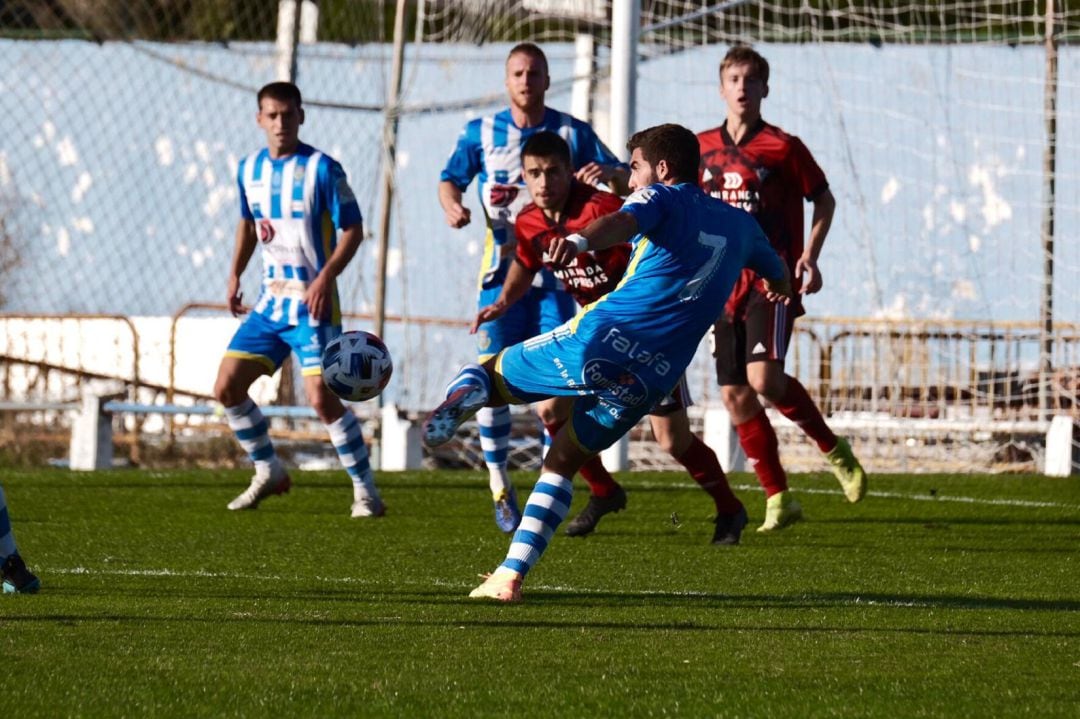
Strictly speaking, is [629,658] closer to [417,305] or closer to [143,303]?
[417,305]

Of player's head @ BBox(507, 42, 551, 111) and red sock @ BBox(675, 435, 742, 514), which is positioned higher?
player's head @ BBox(507, 42, 551, 111)

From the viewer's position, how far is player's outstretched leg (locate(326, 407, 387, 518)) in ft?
29.6

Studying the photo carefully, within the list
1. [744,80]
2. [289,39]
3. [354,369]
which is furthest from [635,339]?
[289,39]

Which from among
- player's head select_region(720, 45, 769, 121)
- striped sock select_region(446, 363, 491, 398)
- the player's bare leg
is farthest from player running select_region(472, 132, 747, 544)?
the player's bare leg

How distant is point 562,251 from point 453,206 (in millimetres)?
3200

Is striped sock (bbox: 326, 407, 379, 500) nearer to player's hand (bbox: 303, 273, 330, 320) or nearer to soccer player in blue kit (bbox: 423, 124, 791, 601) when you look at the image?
player's hand (bbox: 303, 273, 330, 320)

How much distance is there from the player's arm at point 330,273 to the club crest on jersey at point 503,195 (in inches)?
30.3

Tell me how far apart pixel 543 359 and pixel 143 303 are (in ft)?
50.4

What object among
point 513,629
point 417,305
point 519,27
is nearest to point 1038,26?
point 519,27

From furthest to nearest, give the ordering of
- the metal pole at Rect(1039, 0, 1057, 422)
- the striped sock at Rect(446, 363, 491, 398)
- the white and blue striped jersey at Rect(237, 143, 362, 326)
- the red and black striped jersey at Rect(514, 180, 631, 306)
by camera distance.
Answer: the metal pole at Rect(1039, 0, 1057, 422) → the white and blue striped jersey at Rect(237, 143, 362, 326) → the red and black striped jersey at Rect(514, 180, 631, 306) → the striped sock at Rect(446, 363, 491, 398)

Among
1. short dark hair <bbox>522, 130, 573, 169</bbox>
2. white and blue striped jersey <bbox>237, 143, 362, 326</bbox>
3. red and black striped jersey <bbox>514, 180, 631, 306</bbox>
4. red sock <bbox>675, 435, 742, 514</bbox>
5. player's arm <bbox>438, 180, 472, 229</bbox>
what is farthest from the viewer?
white and blue striped jersey <bbox>237, 143, 362, 326</bbox>

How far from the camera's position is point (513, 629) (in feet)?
16.6

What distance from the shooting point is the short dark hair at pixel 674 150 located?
585 cm

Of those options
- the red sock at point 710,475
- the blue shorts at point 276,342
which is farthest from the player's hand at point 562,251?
the blue shorts at point 276,342
